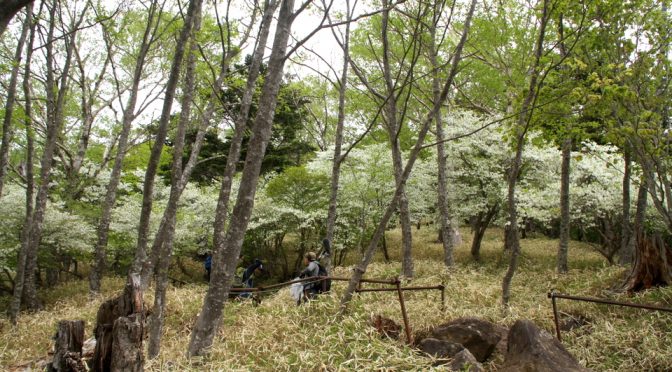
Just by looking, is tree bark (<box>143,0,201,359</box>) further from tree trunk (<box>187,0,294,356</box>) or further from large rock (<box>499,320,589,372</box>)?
large rock (<box>499,320,589,372</box>)

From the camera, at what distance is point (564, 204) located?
1106cm

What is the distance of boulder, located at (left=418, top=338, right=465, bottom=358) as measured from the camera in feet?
16.0

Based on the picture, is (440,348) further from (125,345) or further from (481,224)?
(481,224)

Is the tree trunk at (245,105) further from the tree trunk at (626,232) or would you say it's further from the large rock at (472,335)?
the tree trunk at (626,232)

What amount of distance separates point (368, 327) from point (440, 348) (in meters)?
0.91

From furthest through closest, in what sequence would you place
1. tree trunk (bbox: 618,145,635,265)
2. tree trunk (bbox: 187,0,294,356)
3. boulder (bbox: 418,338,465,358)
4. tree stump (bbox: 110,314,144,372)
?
tree trunk (bbox: 618,145,635,265) < boulder (bbox: 418,338,465,358) < tree trunk (bbox: 187,0,294,356) < tree stump (bbox: 110,314,144,372)

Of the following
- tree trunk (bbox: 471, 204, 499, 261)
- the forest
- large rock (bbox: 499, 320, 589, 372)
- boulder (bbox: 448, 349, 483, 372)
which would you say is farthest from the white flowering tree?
tree trunk (bbox: 471, 204, 499, 261)

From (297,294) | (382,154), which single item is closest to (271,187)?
(382,154)

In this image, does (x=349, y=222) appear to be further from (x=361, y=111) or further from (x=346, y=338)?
(x=346, y=338)

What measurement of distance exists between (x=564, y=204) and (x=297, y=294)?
7570 millimetres

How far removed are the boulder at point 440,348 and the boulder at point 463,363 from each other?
12.0 inches

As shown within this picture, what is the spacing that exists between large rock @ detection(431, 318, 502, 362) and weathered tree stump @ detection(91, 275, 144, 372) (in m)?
3.60

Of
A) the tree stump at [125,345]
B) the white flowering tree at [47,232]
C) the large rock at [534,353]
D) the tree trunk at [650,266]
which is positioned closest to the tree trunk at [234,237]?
the tree stump at [125,345]

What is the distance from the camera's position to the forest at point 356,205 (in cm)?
483
